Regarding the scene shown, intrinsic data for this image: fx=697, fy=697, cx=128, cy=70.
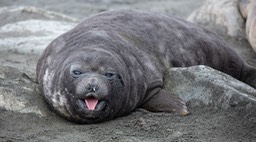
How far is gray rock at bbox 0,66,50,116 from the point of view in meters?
5.61

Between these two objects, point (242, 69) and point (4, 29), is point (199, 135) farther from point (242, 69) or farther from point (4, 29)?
point (4, 29)

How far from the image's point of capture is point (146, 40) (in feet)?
21.5

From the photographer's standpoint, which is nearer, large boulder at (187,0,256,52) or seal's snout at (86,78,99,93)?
seal's snout at (86,78,99,93)

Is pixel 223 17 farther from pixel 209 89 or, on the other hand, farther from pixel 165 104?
pixel 165 104

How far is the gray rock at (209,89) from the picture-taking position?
5.62 metres

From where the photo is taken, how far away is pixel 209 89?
19.6 ft

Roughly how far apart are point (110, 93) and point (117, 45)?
2.54 ft

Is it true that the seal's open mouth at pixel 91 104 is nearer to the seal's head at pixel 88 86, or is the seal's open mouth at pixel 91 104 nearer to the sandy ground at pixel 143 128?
the seal's head at pixel 88 86

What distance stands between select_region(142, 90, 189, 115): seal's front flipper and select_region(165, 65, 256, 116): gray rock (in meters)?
0.10

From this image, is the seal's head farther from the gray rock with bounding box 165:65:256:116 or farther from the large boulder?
the large boulder

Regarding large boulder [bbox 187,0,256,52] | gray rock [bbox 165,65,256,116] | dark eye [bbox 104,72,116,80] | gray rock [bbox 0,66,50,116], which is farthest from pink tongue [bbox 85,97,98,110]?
large boulder [bbox 187,0,256,52]

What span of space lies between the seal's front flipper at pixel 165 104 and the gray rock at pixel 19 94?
0.89 m

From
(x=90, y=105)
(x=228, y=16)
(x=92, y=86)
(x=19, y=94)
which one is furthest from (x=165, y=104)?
(x=228, y=16)

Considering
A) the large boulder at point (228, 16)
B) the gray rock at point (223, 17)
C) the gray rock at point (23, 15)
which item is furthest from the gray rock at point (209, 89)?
the gray rock at point (23, 15)
